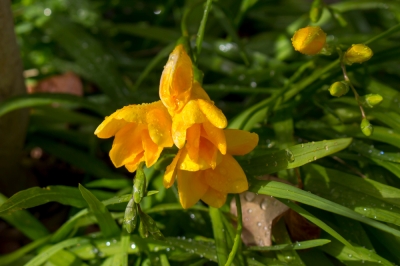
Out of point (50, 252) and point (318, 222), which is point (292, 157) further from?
point (50, 252)

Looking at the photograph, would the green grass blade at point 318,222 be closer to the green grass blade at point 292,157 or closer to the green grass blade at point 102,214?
the green grass blade at point 292,157

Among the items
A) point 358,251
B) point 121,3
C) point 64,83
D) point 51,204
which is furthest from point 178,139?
point 121,3

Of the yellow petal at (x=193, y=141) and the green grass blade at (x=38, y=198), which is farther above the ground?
the yellow petal at (x=193, y=141)

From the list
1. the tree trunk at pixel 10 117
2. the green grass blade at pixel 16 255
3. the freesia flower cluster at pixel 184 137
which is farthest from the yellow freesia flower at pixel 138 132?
the tree trunk at pixel 10 117

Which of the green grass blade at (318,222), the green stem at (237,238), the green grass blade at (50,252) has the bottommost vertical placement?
the green grass blade at (50,252)

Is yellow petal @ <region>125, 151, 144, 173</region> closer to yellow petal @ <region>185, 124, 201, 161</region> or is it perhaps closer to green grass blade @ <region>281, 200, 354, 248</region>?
yellow petal @ <region>185, 124, 201, 161</region>

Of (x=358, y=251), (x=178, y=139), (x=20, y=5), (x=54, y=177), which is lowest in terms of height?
(x=54, y=177)

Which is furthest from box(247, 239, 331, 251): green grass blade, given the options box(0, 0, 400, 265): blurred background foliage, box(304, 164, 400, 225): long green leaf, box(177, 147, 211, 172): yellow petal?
box(177, 147, 211, 172): yellow petal

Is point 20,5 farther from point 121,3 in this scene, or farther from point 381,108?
point 381,108
